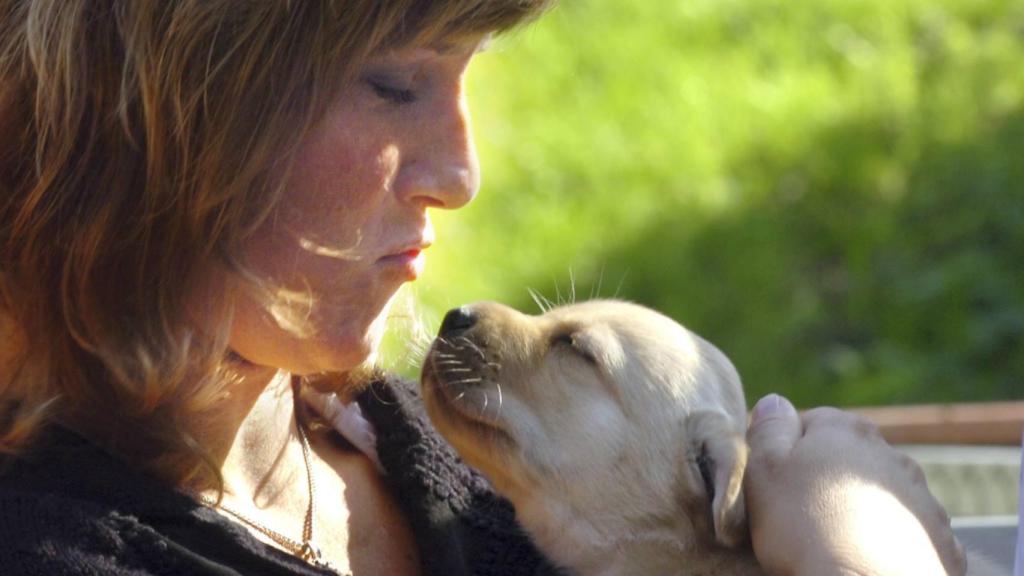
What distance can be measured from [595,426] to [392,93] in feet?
2.62

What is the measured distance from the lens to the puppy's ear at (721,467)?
247cm

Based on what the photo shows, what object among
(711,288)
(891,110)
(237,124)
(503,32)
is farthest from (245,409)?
A: (891,110)

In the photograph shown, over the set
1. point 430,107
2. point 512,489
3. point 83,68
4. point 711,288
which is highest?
point 83,68

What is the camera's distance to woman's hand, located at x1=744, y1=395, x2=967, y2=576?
7.38 feet

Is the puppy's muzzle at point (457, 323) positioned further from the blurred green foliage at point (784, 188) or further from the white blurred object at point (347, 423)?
the blurred green foliage at point (784, 188)

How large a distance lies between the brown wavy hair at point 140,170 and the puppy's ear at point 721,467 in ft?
2.58

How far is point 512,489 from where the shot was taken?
9.16 feet

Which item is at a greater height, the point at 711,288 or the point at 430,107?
the point at 430,107

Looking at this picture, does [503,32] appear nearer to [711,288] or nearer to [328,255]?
[328,255]

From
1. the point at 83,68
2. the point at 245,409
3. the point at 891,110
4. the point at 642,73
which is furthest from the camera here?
the point at 642,73

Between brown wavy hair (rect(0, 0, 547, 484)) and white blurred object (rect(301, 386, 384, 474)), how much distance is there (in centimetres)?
50

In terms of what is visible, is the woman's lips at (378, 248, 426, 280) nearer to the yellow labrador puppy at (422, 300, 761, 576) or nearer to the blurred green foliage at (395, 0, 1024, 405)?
the yellow labrador puppy at (422, 300, 761, 576)

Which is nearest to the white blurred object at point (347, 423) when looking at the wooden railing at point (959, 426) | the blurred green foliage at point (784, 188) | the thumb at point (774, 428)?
the thumb at point (774, 428)

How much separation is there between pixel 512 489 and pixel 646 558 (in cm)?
25
